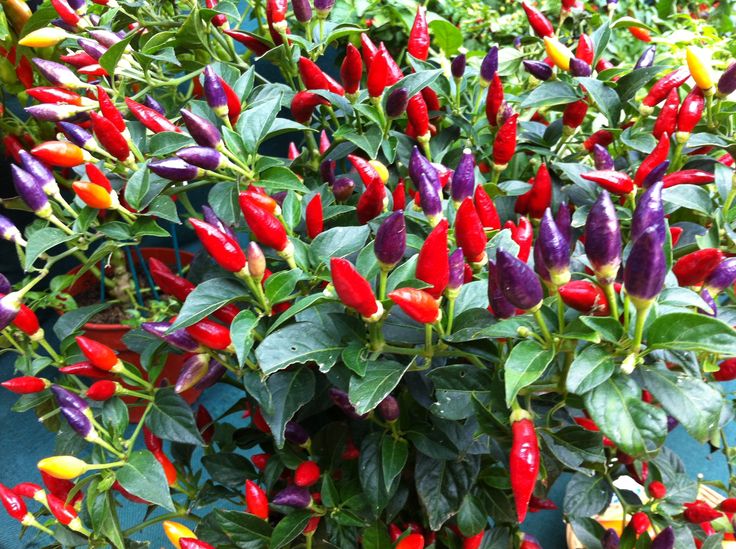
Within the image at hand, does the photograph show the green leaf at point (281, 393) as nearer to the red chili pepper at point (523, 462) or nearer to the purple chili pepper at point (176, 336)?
the purple chili pepper at point (176, 336)

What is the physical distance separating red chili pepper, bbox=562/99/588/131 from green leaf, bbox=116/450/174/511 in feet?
2.13

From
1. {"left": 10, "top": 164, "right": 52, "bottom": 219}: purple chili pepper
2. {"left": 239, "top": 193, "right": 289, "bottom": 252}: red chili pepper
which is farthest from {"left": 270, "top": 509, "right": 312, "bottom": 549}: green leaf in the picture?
{"left": 10, "top": 164, "right": 52, "bottom": 219}: purple chili pepper

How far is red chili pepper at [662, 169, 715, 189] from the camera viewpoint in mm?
665

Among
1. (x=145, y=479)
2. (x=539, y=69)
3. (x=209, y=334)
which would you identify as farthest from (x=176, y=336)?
(x=539, y=69)

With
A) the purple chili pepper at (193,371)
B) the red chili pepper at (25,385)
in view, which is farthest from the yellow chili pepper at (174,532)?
the red chili pepper at (25,385)

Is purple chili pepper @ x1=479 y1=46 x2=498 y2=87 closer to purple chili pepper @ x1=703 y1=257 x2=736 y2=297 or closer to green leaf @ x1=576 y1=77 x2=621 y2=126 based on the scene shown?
green leaf @ x1=576 y1=77 x2=621 y2=126

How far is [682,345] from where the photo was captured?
39 cm

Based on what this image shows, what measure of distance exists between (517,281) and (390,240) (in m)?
0.11

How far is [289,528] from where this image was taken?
2.16ft

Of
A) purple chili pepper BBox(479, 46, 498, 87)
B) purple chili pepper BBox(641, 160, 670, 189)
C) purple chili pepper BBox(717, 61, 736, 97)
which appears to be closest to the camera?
purple chili pepper BBox(641, 160, 670, 189)

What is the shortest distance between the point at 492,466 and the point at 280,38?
0.63m

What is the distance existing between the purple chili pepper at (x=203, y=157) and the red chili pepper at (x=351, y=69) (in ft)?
0.70

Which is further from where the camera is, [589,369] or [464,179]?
[464,179]

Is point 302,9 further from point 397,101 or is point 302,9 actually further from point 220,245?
point 220,245
